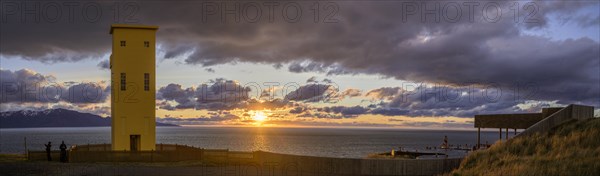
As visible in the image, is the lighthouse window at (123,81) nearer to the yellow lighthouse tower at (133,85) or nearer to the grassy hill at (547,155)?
the yellow lighthouse tower at (133,85)

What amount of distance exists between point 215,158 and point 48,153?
37.2ft

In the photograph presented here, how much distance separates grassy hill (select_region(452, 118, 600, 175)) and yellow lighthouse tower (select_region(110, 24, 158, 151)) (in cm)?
2257

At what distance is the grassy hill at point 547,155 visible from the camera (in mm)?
22078

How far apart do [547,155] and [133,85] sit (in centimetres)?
2694

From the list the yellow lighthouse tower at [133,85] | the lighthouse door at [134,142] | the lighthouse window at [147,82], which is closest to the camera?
the yellow lighthouse tower at [133,85]

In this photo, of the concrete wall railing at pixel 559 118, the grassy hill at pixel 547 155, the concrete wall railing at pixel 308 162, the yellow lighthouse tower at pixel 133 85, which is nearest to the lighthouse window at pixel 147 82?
the yellow lighthouse tower at pixel 133 85

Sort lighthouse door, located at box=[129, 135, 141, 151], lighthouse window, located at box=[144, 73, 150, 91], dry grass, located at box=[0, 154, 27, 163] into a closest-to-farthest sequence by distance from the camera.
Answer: dry grass, located at box=[0, 154, 27, 163], lighthouse window, located at box=[144, 73, 150, 91], lighthouse door, located at box=[129, 135, 141, 151]

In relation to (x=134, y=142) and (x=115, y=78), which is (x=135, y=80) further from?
(x=134, y=142)

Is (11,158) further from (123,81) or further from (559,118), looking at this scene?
(559,118)

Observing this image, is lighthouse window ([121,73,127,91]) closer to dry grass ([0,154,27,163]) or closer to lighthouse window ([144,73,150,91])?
lighthouse window ([144,73,150,91])

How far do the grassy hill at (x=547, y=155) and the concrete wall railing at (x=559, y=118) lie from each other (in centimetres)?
54

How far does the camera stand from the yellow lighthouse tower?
3706cm

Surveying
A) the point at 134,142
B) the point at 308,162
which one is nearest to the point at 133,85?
the point at 134,142

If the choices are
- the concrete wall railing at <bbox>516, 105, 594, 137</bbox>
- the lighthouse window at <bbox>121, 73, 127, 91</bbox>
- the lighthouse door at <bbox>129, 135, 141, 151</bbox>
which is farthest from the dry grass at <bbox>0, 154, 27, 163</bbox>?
the concrete wall railing at <bbox>516, 105, 594, 137</bbox>
